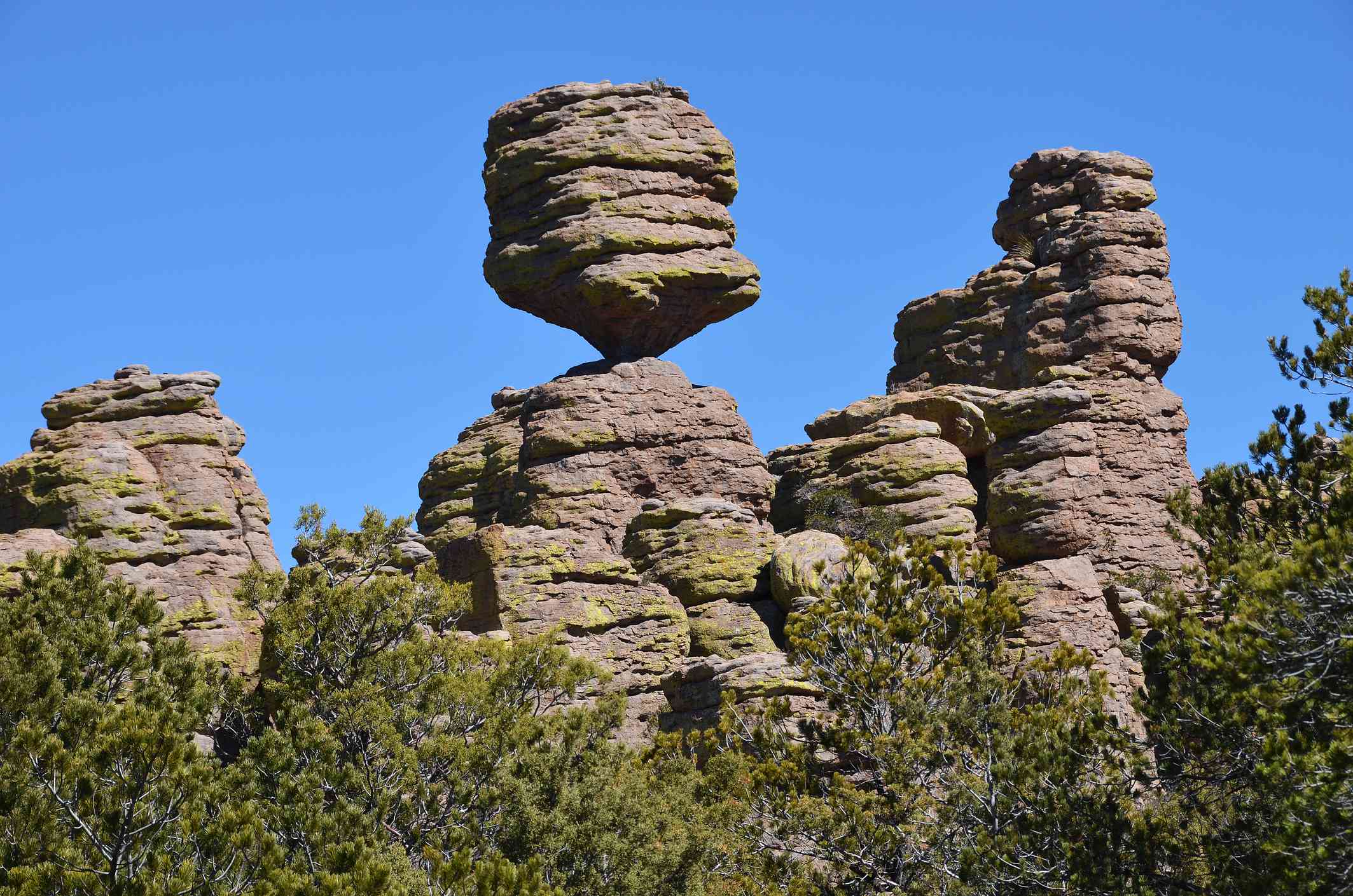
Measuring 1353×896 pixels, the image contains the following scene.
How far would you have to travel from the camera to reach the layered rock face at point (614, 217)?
63.2 metres

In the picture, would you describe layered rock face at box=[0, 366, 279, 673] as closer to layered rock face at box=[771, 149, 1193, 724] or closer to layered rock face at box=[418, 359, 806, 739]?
layered rock face at box=[418, 359, 806, 739]

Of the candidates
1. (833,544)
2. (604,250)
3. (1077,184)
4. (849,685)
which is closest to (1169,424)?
(1077,184)

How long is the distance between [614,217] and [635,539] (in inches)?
525

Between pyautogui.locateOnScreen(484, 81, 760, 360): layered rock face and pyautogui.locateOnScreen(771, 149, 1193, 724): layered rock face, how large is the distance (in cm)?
640

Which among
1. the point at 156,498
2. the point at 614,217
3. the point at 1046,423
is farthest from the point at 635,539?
the point at 1046,423

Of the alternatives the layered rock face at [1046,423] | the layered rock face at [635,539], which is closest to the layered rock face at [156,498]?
the layered rock face at [635,539]

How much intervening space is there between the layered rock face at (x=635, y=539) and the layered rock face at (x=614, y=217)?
8.05 feet

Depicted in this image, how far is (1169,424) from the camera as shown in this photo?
62.8 meters

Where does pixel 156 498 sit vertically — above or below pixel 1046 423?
below

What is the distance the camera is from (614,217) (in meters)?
63.8

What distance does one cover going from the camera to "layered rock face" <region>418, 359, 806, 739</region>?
51062mm

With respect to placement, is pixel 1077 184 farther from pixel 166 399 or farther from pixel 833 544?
pixel 166 399

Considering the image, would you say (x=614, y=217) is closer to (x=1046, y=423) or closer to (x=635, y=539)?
(x=635, y=539)

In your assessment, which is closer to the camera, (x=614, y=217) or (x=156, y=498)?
(x=156, y=498)
